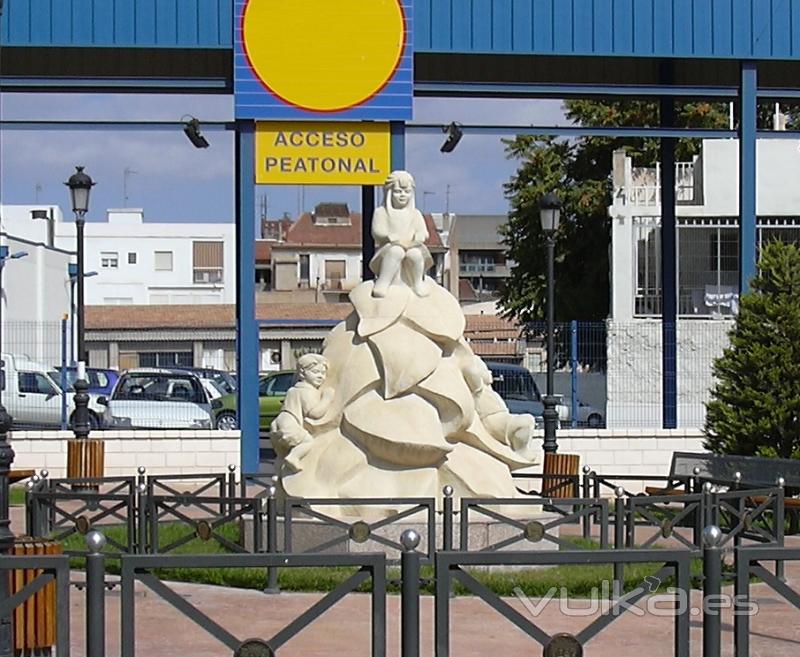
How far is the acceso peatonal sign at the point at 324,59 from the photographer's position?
23688 mm

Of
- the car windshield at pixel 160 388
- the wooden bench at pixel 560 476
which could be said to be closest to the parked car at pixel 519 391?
the wooden bench at pixel 560 476

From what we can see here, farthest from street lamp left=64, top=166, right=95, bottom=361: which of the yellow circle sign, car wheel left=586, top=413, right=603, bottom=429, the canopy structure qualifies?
car wheel left=586, top=413, right=603, bottom=429

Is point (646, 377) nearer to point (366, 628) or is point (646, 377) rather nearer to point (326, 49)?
point (326, 49)

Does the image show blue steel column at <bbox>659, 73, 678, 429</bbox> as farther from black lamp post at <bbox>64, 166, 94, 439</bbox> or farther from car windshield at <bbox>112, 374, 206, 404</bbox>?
car windshield at <bbox>112, 374, 206, 404</bbox>

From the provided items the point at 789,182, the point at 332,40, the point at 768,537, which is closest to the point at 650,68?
the point at 332,40

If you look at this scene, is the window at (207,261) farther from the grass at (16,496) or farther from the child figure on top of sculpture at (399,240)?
the child figure on top of sculpture at (399,240)

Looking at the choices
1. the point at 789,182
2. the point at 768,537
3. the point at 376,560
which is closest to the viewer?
the point at 376,560

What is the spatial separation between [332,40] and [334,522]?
11661 mm

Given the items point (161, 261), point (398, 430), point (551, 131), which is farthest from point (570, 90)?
point (161, 261)

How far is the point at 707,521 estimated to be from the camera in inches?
537

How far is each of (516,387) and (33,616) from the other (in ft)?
59.7

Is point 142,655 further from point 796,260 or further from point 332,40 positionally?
point 332,40

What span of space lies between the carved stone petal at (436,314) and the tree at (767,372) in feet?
16.5

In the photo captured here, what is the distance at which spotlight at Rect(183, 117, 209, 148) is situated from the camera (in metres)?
23.7
